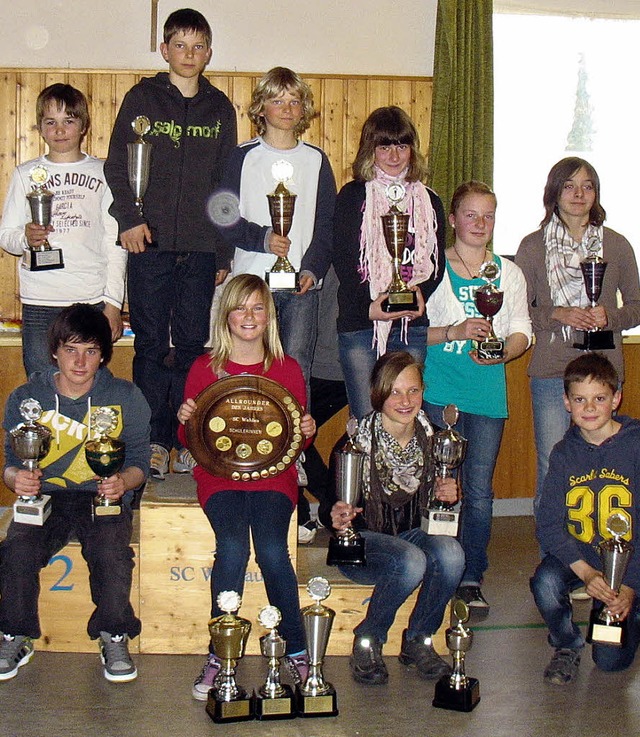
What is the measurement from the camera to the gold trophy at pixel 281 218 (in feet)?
12.5

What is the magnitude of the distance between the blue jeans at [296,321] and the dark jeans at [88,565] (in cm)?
96

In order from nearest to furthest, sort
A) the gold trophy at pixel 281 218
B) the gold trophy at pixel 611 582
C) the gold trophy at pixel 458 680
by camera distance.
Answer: the gold trophy at pixel 458 680 → the gold trophy at pixel 611 582 → the gold trophy at pixel 281 218

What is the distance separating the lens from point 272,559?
10.9ft

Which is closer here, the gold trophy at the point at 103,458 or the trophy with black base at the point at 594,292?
the gold trophy at the point at 103,458

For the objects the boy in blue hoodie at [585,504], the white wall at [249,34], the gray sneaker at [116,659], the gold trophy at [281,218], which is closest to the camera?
the gray sneaker at [116,659]

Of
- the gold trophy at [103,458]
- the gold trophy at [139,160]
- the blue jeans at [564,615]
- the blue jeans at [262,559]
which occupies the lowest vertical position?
the blue jeans at [564,615]

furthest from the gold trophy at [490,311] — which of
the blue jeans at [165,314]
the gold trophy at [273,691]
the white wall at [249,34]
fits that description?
the white wall at [249,34]

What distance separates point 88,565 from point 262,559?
624 millimetres

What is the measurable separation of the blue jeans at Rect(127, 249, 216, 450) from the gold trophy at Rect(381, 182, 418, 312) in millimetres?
721

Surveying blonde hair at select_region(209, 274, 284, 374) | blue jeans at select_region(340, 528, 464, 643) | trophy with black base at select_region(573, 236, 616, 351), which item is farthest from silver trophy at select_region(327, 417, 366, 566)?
trophy with black base at select_region(573, 236, 616, 351)

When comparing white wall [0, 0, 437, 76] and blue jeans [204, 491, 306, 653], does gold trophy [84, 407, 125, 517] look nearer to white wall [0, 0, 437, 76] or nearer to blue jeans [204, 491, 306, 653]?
blue jeans [204, 491, 306, 653]

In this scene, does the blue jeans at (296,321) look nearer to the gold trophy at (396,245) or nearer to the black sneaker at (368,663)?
the gold trophy at (396,245)

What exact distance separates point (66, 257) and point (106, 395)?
0.73 m

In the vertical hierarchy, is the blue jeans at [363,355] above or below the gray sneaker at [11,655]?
above
